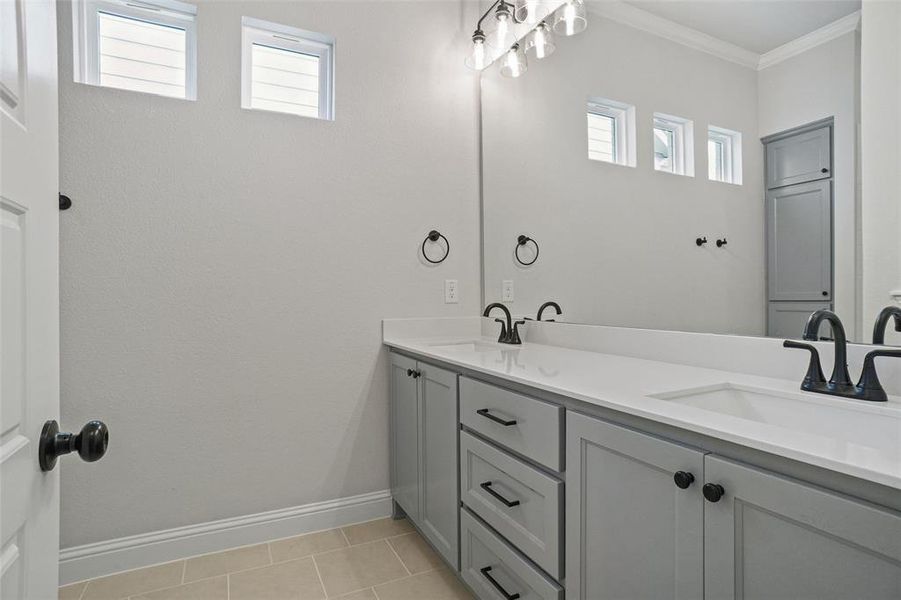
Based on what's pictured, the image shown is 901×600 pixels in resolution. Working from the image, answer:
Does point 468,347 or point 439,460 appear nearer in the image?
point 439,460

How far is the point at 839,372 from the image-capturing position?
42.8 inches

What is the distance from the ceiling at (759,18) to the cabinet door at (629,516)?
1.10m

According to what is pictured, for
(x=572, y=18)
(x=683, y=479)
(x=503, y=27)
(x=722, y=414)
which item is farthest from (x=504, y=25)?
(x=683, y=479)

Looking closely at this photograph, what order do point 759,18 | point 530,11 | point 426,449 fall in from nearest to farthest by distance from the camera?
1. point 759,18
2. point 426,449
3. point 530,11

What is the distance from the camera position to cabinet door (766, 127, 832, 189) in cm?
118

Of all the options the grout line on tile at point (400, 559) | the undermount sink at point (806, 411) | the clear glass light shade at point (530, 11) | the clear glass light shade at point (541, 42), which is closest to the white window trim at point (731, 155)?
the undermount sink at point (806, 411)

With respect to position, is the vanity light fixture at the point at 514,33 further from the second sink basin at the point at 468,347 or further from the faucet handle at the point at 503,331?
the second sink basin at the point at 468,347

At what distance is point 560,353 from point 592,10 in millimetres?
1368

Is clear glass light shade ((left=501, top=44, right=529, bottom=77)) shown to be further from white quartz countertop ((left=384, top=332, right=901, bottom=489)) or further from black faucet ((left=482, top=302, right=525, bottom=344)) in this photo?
white quartz countertop ((left=384, top=332, right=901, bottom=489))

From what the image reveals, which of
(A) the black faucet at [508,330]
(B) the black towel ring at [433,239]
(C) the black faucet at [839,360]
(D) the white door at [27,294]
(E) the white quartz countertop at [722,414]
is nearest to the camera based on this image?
(D) the white door at [27,294]

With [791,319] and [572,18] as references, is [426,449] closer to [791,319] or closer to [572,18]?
[791,319]

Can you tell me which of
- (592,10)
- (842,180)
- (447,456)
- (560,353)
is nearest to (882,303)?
(842,180)

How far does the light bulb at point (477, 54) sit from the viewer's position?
2445mm

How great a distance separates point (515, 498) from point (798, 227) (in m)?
1.02
